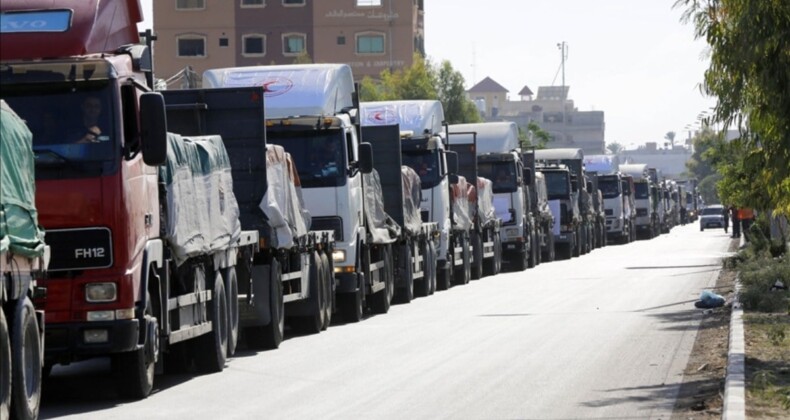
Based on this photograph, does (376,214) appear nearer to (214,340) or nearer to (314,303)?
(314,303)

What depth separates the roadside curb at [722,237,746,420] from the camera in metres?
12.6

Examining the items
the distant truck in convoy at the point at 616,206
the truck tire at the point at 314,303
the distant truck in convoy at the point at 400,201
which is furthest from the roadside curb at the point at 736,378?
the distant truck in convoy at the point at 616,206

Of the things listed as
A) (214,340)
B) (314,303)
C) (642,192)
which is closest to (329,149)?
(314,303)

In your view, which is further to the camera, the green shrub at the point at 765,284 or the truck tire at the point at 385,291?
the truck tire at the point at 385,291

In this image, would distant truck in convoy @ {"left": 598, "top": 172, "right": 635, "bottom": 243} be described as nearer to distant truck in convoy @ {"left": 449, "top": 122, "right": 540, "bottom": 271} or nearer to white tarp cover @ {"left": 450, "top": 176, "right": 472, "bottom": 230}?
distant truck in convoy @ {"left": 449, "top": 122, "right": 540, "bottom": 271}

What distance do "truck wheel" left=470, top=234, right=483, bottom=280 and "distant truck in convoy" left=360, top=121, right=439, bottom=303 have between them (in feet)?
30.5

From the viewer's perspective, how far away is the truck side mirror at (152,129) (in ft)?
48.7

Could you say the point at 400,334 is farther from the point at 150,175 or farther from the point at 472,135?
the point at 472,135

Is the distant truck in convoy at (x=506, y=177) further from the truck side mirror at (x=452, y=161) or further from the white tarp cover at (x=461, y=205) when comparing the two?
the truck side mirror at (x=452, y=161)

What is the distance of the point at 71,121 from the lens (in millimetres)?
14844

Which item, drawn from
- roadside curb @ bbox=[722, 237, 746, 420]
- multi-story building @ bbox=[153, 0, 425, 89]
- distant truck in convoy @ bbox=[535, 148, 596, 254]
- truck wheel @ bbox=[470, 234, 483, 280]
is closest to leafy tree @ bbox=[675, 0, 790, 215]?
roadside curb @ bbox=[722, 237, 746, 420]

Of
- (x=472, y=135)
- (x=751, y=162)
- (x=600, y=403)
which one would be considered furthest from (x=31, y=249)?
(x=472, y=135)

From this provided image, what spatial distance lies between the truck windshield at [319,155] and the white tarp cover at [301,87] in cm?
46

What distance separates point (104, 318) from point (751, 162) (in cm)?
739
